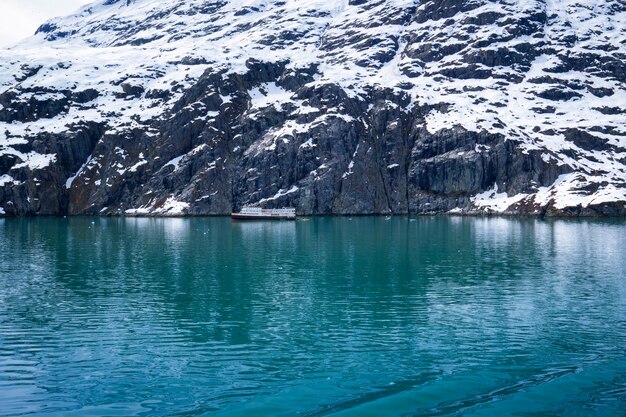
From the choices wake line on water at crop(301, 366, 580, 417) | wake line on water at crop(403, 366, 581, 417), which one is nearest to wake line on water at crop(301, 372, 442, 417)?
wake line on water at crop(301, 366, 580, 417)

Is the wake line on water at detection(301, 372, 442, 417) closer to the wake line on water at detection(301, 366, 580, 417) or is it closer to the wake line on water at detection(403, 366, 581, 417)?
the wake line on water at detection(301, 366, 580, 417)

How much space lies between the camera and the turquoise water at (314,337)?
2867 centimetres

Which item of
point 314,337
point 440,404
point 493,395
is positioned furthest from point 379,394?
point 314,337

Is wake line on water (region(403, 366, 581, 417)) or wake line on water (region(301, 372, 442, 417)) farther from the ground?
wake line on water (region(301, 372, 442, 417))

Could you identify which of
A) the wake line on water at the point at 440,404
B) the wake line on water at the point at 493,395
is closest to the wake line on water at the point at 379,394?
the wake line on water at the point at 440,404

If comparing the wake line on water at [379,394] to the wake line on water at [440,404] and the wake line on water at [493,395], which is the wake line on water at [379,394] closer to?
the wake line on water at [440,404]

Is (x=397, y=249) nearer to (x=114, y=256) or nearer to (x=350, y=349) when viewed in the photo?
(x=114, y=256)

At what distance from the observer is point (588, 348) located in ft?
122

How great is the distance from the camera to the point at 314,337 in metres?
40.6

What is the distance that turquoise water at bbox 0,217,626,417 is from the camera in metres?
28.7

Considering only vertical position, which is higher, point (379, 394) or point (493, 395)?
point (379, 394)

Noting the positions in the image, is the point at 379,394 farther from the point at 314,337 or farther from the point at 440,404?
the point at 314,337

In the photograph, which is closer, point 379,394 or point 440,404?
point 440,404

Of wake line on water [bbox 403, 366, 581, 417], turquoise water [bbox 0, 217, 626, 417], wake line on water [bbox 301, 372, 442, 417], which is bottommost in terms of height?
wake line on water [bbox 403, 366, 581, 417]
